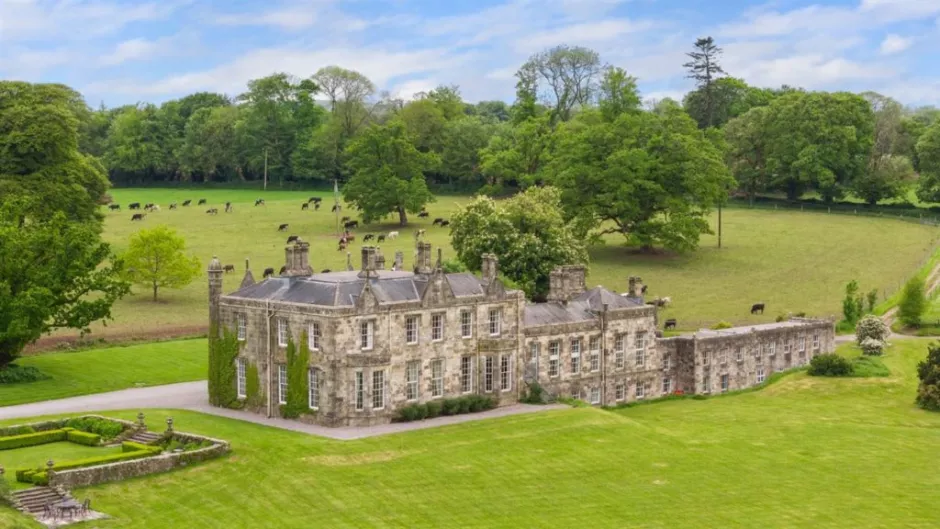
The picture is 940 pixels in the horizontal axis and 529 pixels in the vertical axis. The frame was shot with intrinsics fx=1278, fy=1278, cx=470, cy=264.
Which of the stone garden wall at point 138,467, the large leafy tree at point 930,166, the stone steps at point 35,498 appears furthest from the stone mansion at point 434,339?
the large leafy tree at point 930,166

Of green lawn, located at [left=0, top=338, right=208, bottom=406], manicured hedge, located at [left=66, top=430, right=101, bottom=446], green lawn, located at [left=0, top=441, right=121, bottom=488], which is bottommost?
green lawn, located at [left=0, top=441, right=121, bottom=488]

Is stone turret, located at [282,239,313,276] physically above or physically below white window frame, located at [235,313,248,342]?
above

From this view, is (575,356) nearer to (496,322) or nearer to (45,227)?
(496,322)

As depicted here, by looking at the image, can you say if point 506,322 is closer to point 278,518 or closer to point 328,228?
point 278,518

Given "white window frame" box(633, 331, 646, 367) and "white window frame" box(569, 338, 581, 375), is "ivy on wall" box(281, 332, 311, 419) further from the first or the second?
"white window frame" box(633, 331, 646, 367)

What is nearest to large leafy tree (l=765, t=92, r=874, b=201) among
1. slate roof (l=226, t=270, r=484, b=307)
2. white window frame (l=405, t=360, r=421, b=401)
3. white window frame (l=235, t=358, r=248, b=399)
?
slate roof (l=226, t=270, r=484, b=307)

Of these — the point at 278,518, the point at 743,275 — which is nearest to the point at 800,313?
the point at 743,275

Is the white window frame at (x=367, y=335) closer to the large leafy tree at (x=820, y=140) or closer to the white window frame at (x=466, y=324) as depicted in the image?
the white window frame at (x=466, y=324)

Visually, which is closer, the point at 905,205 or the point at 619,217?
the point at 619,217
